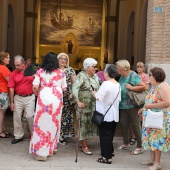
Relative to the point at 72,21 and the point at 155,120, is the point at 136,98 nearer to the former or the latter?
the point at 155,120

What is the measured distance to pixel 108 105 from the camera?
560 cm

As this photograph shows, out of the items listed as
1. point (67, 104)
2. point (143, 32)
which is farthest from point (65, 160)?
point (143, 32)

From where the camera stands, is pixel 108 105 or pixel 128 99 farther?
pixel 128 99

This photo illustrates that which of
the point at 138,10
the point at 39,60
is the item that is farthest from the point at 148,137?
the point at 39,60

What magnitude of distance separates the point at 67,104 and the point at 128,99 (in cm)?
123

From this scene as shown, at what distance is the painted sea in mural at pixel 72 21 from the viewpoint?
2625cm

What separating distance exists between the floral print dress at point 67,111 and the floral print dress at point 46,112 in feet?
3.24

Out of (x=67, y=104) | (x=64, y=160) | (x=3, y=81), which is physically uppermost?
(x=3, y=81)

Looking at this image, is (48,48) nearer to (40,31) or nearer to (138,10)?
(40,31)

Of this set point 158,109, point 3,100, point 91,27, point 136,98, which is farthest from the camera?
point 91,27

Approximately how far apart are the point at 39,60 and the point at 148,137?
20.3 metres

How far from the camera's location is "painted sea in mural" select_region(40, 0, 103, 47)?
26.2 metres

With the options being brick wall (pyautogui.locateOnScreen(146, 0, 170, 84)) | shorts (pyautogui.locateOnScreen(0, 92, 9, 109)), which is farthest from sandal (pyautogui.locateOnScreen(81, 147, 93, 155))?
brick wall (pyautogui.locateOnScreen(146, 0, 170, 84))

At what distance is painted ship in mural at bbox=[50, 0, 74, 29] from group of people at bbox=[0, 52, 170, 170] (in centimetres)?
2013
